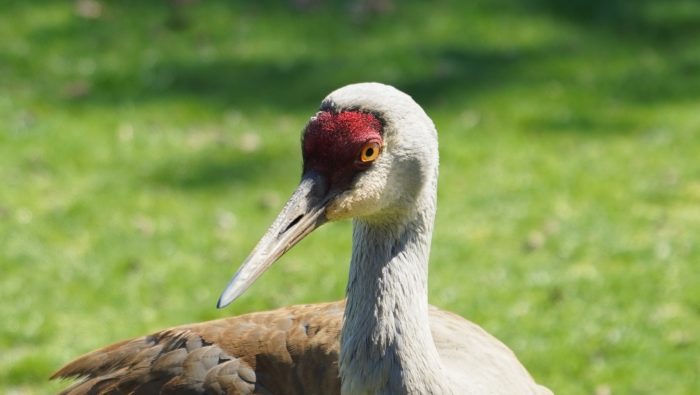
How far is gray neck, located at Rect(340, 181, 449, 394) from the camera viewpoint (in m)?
3.20

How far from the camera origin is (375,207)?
124 inches

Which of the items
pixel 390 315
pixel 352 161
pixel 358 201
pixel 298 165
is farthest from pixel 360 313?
pixel 298 165

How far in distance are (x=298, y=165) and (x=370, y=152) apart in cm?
432

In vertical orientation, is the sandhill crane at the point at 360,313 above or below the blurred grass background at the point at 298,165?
below

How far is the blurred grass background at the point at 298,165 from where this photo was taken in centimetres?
574

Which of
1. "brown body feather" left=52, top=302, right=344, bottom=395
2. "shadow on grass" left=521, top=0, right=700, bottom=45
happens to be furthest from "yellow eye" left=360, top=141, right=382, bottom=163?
"shadow on grass" left=521, top=0, right=700, bottom=45

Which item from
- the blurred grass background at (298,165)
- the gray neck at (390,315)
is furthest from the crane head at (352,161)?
the blurred grass background at (298,165)

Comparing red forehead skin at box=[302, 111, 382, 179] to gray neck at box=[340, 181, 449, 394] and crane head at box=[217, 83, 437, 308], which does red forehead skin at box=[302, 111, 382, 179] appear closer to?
crane head at box=[217, 83, 437, 308]

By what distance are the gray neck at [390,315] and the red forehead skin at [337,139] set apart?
29 centimetres

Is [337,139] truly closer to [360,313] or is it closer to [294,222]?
[294,222]

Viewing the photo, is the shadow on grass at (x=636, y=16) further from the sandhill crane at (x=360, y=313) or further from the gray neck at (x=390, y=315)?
the gray neck at (x=390, y=315)

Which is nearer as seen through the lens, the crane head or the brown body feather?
the crane head

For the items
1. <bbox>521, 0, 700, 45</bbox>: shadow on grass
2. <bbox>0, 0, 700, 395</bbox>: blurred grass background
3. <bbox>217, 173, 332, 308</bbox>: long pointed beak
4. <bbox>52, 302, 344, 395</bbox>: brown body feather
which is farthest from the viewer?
<bbox>521, 0, 700, 45</bbox>: shadow on grass

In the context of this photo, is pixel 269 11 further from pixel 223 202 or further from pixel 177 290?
pixel 177 290
